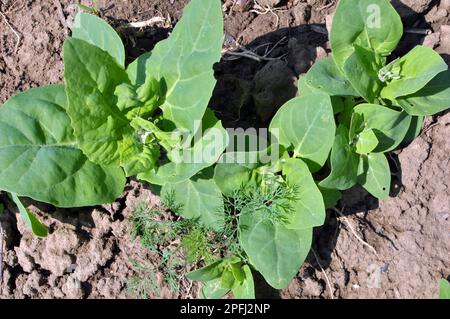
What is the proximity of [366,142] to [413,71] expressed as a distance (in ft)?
1.71

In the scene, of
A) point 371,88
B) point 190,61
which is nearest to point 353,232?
point 371,88

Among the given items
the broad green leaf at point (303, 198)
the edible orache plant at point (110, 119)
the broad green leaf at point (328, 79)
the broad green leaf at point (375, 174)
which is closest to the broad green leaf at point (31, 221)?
the edible orache plant at point (110, 119)

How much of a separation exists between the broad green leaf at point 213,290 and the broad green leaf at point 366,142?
1.20 metres

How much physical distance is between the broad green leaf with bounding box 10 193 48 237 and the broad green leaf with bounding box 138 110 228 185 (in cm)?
71

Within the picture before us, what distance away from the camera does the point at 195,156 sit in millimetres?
3119

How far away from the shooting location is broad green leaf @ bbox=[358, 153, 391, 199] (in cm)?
332

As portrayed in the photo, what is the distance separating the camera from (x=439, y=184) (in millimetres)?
3518

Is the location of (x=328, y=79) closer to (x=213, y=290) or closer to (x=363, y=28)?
(x=363, y=28)

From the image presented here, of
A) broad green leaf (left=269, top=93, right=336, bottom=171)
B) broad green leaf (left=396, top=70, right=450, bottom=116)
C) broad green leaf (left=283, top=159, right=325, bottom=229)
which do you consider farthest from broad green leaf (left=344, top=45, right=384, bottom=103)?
broad green leaf (left=283, top=159, right=325, bottom=229)

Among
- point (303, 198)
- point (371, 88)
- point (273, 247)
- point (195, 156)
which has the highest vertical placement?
point (371, 88)

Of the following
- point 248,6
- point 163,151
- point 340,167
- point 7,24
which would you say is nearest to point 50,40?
point 7,24

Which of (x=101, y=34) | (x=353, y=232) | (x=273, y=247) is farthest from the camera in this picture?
(x=353, y=232)

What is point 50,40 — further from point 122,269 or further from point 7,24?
point 122,269

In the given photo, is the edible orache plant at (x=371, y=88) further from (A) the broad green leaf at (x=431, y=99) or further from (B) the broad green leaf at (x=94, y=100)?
(B) the broad green leaf at (x=94, y=100)
